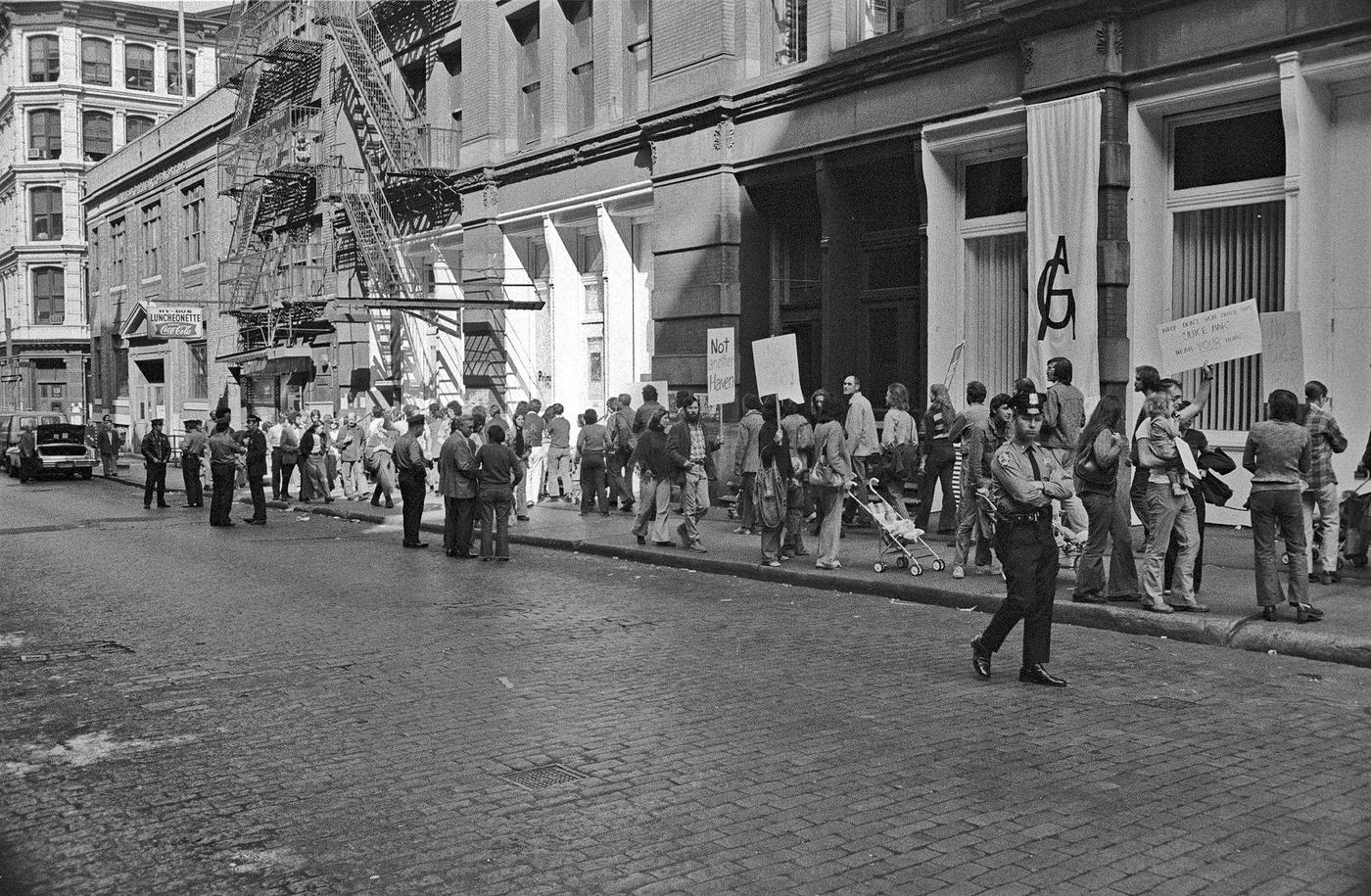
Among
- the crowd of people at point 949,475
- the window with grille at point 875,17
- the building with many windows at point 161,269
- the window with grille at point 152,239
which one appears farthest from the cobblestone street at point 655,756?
the window with grille at point 152,239

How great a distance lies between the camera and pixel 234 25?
127ft

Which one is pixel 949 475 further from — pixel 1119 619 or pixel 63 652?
pixel 63 652

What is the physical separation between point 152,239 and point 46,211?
2425 cm

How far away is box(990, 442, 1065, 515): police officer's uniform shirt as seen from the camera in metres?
8.25

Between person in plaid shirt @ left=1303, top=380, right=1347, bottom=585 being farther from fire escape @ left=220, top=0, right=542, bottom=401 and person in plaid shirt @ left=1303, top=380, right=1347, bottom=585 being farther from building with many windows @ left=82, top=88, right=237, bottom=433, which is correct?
building with many windows @ left=82, top=88, right=237, bottom=433

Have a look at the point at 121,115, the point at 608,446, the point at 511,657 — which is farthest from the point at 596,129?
the point at 121,115

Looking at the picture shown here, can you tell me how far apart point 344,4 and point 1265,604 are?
1133 inches

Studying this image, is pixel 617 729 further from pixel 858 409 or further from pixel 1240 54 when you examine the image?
pixel 1240 54

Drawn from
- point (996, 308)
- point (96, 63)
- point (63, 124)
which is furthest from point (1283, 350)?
point (96, 63)

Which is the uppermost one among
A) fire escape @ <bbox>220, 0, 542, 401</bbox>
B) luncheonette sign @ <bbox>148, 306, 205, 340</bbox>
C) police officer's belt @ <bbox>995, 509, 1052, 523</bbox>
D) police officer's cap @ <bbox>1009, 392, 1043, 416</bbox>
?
fire escape @ <bbox>220, 0, 542, 401</bbox>

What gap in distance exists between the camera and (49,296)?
7144 centimetres

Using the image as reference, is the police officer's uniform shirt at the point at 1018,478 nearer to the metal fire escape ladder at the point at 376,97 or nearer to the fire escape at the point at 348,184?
the fire escape at the point at 348,184

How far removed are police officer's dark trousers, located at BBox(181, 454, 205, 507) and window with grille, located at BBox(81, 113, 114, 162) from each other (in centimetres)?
5172

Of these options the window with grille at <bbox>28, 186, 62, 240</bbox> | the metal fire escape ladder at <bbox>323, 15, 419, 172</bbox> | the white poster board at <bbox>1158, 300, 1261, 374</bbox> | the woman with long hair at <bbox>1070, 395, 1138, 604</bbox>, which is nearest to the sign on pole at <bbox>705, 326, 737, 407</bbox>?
the woman with long hair at <bbox>1070, 395, 1138, 604</bbox>
